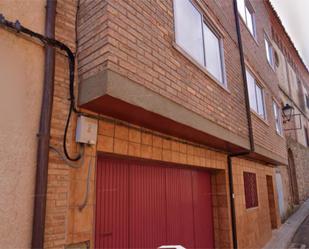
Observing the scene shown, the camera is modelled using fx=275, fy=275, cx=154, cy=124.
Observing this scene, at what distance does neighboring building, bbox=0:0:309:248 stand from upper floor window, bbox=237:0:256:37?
1631 mm

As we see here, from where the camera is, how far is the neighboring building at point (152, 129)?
124 inches

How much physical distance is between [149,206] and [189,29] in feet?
11.0

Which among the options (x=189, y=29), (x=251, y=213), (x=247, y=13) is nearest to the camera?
(x=189, y=29)

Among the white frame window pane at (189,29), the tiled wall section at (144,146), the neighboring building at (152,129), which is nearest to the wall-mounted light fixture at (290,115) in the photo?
the neighboring building at (152,129)

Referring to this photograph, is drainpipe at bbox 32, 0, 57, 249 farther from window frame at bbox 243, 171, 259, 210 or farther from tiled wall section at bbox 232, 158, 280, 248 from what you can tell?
window frame at bbox 243, 171, 259, 210

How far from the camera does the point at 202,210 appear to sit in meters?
6.30

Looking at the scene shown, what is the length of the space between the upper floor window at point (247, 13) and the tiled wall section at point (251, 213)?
16.2 ft

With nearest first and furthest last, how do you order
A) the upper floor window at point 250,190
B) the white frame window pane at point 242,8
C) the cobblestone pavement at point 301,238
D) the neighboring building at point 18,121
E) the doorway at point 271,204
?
the neighboring building at point 18,121, the upper floor window at point 250,190, the cobblestone pavement at point 301,238, the white frame window pane at point 242,8, the doorway at point 271,204

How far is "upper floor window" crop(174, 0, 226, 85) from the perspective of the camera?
4.97 metres

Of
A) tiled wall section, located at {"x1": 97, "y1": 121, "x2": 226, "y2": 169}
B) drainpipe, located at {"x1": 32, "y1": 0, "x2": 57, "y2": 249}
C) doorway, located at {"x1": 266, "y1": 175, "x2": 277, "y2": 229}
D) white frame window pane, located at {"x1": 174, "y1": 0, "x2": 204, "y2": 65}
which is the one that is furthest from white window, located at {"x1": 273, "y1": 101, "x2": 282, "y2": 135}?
drainpipe, located at {"x1": 32, "y1": 0, "x2": 57, "y2": 249}

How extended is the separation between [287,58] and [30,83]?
19.7 meters

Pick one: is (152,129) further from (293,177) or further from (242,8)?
(293,177)

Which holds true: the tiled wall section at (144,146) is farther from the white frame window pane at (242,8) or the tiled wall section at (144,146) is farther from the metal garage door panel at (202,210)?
the white frame window pane at (242,8)

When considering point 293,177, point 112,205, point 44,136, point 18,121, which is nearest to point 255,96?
point 112,205
